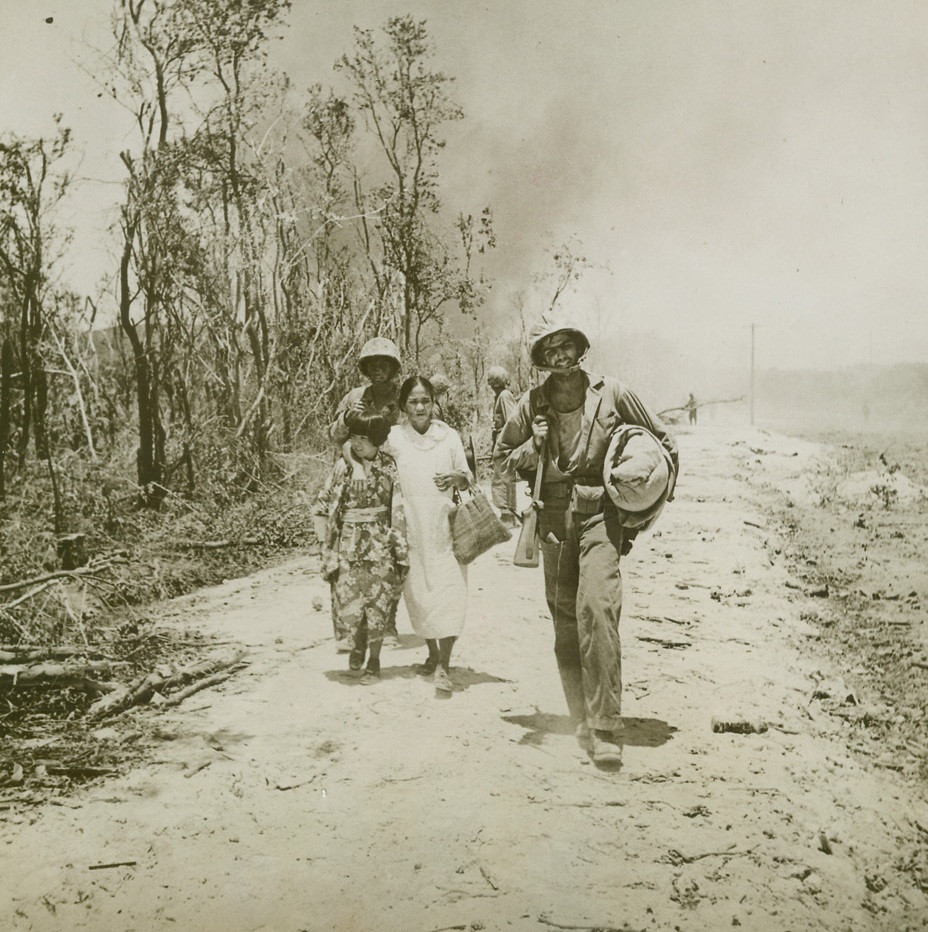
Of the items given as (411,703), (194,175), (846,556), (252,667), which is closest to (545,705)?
(411,703)

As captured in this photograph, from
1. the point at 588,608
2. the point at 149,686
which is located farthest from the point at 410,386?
the point at 149,686

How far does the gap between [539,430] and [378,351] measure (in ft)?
4.74

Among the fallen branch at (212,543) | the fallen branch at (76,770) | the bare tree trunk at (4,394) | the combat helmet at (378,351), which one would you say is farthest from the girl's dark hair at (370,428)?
the fallen branch at (212,543)

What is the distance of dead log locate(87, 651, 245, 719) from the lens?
381 cm

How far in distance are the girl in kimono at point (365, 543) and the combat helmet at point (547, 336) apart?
1159 millimetres

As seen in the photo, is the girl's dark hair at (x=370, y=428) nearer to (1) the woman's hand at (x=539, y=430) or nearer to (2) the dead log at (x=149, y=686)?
(1) the woman's hand at (x=539, y=430)

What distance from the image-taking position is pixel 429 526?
4566 mm

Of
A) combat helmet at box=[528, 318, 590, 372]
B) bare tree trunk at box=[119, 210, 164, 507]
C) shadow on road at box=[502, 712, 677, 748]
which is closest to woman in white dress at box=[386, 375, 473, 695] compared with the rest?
shadow on road at box=[502, 712, 677, 748]

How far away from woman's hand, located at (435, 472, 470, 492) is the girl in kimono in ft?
0.92

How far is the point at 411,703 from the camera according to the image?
4.17 m

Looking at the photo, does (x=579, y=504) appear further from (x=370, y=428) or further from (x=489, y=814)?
(x=370, y=428)

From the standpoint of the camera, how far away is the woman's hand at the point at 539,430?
145 inches

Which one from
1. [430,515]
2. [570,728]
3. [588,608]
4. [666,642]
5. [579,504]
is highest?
[579,504]

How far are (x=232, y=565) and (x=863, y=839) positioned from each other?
5.21 metres
